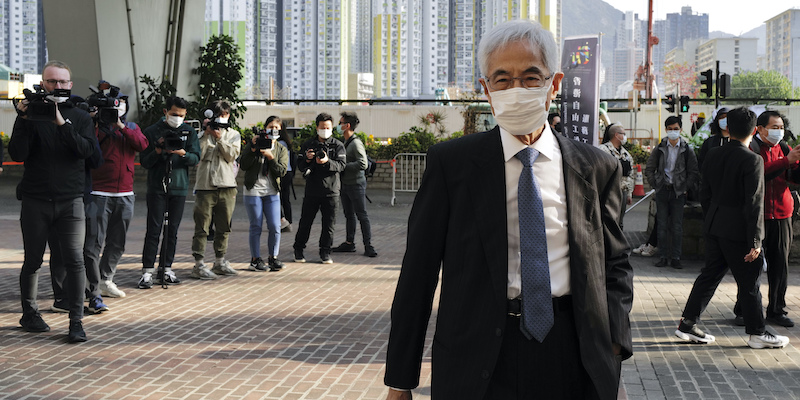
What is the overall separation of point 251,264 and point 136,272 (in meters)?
1.35

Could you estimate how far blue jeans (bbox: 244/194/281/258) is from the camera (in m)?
9.70

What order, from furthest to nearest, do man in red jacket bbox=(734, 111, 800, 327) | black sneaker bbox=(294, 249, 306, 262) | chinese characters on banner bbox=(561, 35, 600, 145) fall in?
chinese characters on banner bbox=(561, 35, 600, 145)
black sneaker bbox=(294, 249, 306, 262)
man in red jacket bbox=(734, 111, 800, 327)

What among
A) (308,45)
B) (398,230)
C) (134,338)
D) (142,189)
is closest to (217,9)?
(308,45)

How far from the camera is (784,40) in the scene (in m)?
184

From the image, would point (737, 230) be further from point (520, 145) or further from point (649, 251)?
point (649, 251)

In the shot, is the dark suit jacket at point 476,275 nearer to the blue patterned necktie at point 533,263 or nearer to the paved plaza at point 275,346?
the blue patterned necktie at point 533,263

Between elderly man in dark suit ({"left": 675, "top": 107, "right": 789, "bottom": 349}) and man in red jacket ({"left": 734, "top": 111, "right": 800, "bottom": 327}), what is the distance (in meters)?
0.60

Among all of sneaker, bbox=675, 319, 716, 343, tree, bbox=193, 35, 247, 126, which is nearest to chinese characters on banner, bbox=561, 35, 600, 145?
sneaker, bbox=675, 319, 716, 343

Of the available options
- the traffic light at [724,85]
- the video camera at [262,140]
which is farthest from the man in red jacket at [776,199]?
the traffic light at [724,85]

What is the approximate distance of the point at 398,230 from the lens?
48.3ft

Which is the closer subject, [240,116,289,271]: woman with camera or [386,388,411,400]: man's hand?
[386,388,411,400]: man's hand

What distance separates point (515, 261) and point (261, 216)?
7.74 m

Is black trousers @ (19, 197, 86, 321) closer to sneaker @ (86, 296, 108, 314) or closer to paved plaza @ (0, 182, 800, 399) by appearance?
paved plaza @ (0, 182, 800, 399)

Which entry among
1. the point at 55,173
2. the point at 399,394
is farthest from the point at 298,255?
the point at 399,394
